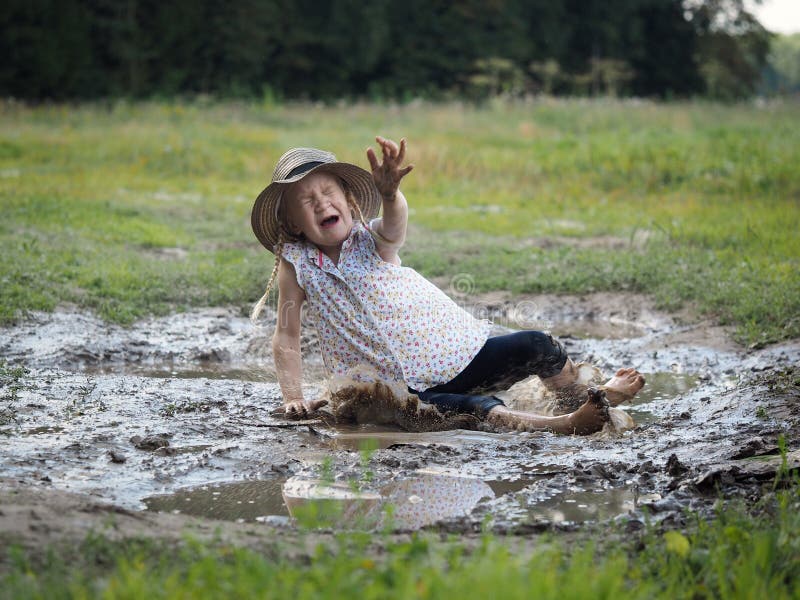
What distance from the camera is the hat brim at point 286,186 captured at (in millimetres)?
5000

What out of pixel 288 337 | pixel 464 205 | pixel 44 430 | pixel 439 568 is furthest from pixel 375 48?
pixel 439 568

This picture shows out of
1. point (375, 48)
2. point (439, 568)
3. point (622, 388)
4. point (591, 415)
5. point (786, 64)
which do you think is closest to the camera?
point (439, 568)

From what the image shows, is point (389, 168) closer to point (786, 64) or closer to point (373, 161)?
point (373, 161)

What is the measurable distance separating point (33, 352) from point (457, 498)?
3473mm

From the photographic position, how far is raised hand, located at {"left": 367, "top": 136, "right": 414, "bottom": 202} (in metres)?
4.57

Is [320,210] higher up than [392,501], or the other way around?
[320,210]

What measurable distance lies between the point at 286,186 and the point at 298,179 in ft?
0.44

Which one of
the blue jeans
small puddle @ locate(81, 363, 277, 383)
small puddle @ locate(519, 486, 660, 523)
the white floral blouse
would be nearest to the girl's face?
the white floral blouse

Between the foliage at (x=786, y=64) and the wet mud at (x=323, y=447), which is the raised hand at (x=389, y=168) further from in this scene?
the foliage at (x=786, y=64)

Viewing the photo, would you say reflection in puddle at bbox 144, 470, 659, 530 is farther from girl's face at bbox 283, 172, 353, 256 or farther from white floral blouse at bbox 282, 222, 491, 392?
girl's face at bbox 283, 172, 353, 256

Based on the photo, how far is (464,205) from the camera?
12852 millimetres

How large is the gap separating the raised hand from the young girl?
8 centimetres

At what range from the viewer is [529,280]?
8320 millimetres

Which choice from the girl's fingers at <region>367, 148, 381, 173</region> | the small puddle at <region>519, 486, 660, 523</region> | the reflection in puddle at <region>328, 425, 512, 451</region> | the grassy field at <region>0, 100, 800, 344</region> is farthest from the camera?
the grassy field at <region>0, 100, 800, 344</region>
